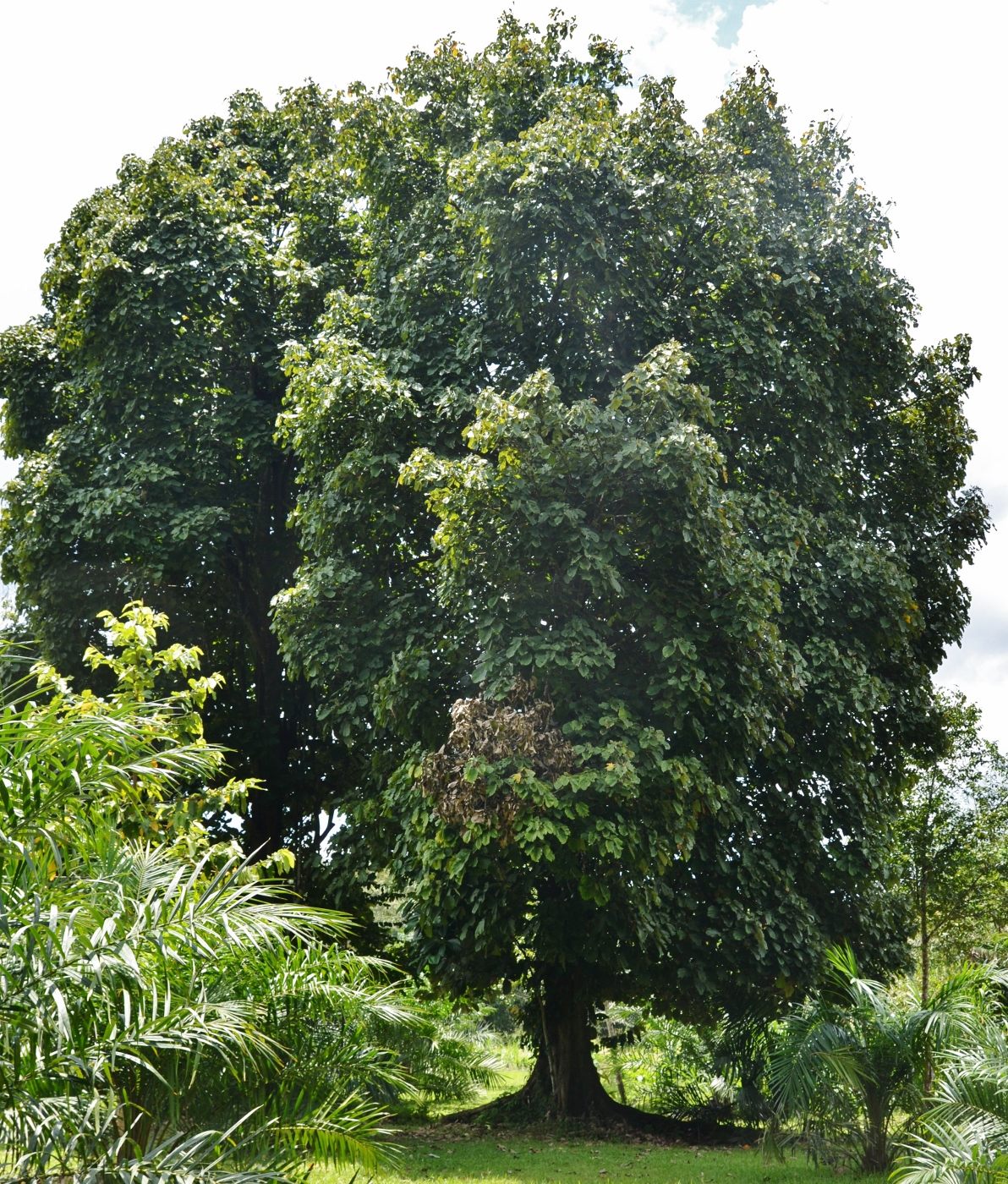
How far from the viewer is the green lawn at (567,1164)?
1039cm

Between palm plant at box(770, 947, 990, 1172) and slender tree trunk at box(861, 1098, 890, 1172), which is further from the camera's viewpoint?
slender tree trunk at box(861, 1098, 890, 1172)

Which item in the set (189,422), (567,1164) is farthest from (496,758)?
(189,422)

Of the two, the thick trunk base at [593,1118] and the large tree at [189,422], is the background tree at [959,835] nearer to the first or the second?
the thick trunk base at [593,1118]

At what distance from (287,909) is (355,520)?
24.9 feet

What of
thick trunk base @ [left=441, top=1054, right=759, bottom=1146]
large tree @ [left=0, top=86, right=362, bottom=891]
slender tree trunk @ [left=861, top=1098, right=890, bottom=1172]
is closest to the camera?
slender tree trunk @ [left=861, top=1098, right=890, bottom=1172]

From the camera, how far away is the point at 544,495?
35.6 feet

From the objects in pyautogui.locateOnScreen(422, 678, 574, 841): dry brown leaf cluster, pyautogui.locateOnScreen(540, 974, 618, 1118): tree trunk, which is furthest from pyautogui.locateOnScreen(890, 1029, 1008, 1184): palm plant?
pyautogui.locateOnScreen(540, 974, 618, 1118): tree trunk

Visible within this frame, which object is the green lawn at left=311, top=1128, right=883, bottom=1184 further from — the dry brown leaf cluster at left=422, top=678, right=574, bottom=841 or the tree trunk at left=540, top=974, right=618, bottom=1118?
the dry brown leaf cluster at left=422, top=678, right=574, bottom=841

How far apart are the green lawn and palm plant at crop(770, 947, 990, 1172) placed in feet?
1.44

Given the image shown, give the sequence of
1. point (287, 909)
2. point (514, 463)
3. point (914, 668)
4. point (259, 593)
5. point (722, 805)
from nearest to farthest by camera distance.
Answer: point (287, 909) < point (514, 463) < point (722, 805) < point (914, 668) < point (259, 593)

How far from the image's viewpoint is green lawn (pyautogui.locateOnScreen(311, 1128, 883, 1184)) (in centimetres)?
1039

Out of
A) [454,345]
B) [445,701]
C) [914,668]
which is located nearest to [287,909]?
[445,701]

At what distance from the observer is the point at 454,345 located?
1334 cm

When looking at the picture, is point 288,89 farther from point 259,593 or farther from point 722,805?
point 722,805
